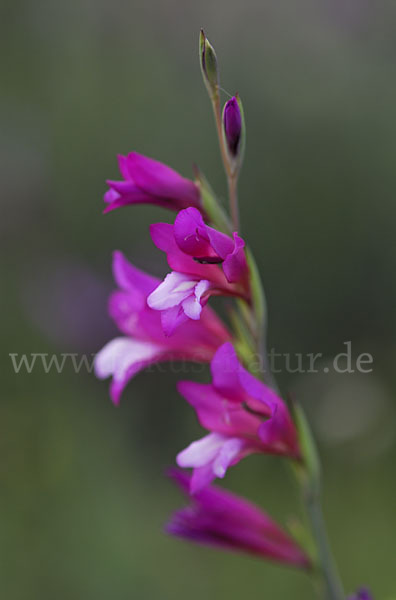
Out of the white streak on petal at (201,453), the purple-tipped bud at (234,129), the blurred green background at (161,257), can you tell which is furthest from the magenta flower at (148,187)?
the blurred green background at (161,257)

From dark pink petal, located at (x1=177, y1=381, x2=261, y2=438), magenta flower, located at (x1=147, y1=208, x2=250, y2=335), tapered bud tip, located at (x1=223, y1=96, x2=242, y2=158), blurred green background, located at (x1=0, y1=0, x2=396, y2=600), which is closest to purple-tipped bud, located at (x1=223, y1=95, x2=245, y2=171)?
tapered bud tip, located at (x1=223, y1=96, x2=242, y2=158)

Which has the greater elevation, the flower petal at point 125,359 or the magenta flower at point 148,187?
the magenta flower at point 148,187

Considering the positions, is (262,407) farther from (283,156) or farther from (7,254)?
(283,156)

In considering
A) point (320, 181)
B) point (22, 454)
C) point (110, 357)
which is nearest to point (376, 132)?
point (320, 181)

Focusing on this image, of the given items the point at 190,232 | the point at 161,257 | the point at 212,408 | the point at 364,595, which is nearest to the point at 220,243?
the point at 190,232

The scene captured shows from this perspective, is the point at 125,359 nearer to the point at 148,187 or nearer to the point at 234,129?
the point at 148,187

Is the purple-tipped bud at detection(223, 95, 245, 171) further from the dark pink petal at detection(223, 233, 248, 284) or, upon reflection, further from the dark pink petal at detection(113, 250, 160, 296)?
the dark pink petal at detection(113, 250, 160, 296)

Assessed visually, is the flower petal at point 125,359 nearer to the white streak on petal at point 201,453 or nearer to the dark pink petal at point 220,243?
the white streak on petal at point 201,453

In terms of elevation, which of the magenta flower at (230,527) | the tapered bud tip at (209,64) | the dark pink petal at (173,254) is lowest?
the magenta flower at (230,527)

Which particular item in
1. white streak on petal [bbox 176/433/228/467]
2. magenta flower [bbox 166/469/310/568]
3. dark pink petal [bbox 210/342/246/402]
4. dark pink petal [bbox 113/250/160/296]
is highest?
dark pink petal [bbox 113/250/160/296]

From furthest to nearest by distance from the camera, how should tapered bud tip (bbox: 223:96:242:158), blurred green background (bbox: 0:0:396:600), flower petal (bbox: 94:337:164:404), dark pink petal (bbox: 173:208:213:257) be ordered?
blurred green background (bbox: 0:0:396:600), flower petal (bbox: 94:337:164:404), tapered bud tip (bbox: 223:96:242:158), dark pink petal (bbox: 173:208:213:257)
